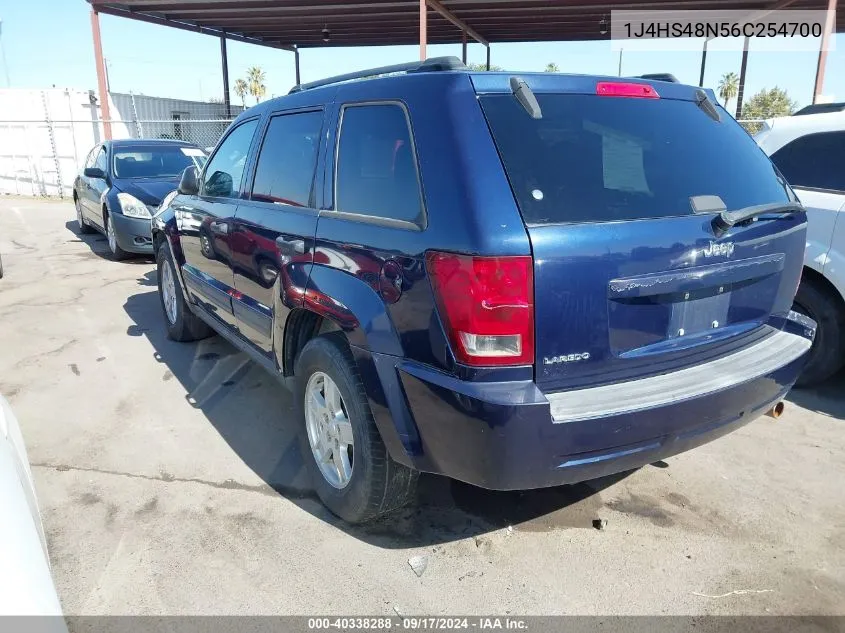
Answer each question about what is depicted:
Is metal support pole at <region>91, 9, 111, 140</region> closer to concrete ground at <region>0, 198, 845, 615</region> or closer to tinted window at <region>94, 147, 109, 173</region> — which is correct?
tinted window at <region>94, 147, 109, 173</region>

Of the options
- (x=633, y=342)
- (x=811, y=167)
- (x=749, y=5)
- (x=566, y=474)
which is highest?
(x=749, y=5)

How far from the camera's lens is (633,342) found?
7.59ft

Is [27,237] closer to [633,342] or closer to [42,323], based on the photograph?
[42,323]

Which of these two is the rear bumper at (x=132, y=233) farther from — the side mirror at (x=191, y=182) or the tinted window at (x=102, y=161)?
the side mirror at (x=191, y=182)

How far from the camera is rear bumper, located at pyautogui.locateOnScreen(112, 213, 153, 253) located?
28.7 feet

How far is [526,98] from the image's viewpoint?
2.32 metres

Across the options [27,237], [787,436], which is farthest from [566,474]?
[27,237]

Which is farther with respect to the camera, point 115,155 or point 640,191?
point 115,155

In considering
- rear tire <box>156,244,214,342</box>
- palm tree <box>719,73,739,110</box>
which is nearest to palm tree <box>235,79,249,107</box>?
palm tree <box>719,73,739,110</box>

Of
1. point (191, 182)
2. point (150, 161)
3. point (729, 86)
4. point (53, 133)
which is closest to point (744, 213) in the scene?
point (191, 182)

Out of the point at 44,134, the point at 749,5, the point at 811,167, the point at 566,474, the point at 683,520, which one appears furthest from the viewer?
the point at 44,134

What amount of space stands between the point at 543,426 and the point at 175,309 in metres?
4.44

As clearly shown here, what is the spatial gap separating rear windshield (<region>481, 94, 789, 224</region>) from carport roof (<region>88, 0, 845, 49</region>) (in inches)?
537

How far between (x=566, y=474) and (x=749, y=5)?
690 inches
